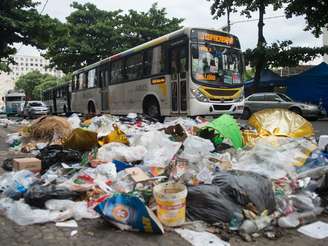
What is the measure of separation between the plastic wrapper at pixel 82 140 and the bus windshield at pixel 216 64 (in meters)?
3.95

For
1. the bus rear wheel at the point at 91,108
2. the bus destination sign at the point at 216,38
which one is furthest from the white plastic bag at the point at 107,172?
the bus rear wheel at the point at 91,108

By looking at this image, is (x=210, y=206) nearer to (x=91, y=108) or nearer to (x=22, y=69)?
(x=91, y=108)

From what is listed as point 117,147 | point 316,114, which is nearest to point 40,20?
point 316,114

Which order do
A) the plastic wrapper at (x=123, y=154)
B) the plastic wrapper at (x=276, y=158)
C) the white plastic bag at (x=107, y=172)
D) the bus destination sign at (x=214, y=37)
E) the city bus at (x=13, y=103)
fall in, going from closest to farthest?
the plastic wrapper at (x=276, y=158) < the white plastic bag at (x=107, y=172) < the plastic wrapper at (x=123, y=154) < the bus destination sign at (x=214, y=37) < the city bus at (x=13, y=103)

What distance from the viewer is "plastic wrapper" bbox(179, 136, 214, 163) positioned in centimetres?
450

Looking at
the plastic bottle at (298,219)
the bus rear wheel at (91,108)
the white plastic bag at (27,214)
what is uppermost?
the bus rear wheel at (91,108)

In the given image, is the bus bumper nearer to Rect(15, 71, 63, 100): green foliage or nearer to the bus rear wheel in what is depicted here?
the bus rear wheel

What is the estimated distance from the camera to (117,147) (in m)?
5.28

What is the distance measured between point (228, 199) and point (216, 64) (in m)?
6.71

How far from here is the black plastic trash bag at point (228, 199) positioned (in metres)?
3.18

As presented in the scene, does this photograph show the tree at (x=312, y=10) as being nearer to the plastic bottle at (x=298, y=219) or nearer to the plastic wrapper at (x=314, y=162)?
the plastic wrapper at (x=314, y=162)

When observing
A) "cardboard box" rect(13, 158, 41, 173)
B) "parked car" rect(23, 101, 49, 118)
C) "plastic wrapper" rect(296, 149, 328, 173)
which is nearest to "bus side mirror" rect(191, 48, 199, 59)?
"plastic wrapper" rect(296, 149, 328, 173)

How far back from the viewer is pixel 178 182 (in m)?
3.71

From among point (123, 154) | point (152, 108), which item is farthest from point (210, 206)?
point (152, 108)
